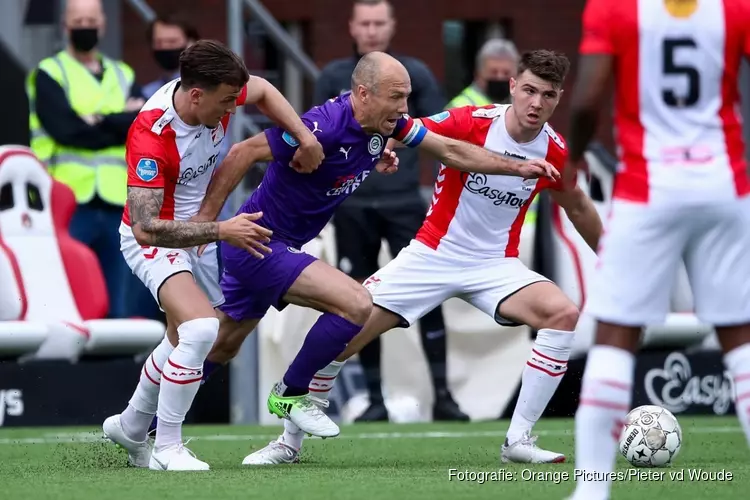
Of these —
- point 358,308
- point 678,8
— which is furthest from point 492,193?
point 678,8

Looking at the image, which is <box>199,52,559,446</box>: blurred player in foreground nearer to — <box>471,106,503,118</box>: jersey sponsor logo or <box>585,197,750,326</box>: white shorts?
<box>471,106,503,118</box>: jersey sponsor logo

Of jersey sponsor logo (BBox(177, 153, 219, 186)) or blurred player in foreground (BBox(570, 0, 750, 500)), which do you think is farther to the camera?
jersey sponsor logo (BBox(177, 153, 219, 186))

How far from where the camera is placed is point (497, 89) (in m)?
10.9

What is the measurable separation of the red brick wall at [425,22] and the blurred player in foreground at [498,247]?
10061 mm

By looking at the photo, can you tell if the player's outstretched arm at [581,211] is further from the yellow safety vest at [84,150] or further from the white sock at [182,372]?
the yellow safety vest at [84,150]

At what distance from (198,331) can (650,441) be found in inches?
79.7

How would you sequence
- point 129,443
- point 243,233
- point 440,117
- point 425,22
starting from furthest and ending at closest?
point 425,22 → point 440,117 → point 129,443 → point 243,233

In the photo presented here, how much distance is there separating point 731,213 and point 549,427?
16.7ft

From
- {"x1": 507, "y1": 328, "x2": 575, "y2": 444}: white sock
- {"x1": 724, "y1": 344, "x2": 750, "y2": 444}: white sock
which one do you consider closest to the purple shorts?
{"x1": 507, "y1": 328, "x2": 575, "y2": 444}: white sock

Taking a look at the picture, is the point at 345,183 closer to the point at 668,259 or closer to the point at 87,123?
the point at 668,259

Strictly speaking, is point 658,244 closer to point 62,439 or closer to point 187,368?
point 187,368

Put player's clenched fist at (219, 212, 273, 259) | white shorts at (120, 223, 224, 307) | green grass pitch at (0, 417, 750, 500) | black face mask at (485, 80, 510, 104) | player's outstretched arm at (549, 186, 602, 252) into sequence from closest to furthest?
green grass pitch at (0, 417, 750, 500) → player's clenched fist at (219, 212, 273, 259) → white shorts at (120, 223, 224, 307) → player's outstretched arm at (549, 186, 602, 252) → black face mask at (485, 80, 510, 104)

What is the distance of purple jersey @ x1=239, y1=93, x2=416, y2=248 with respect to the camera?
7359 mm

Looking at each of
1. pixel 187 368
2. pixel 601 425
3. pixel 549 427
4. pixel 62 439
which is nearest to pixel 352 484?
pixel 187 368
